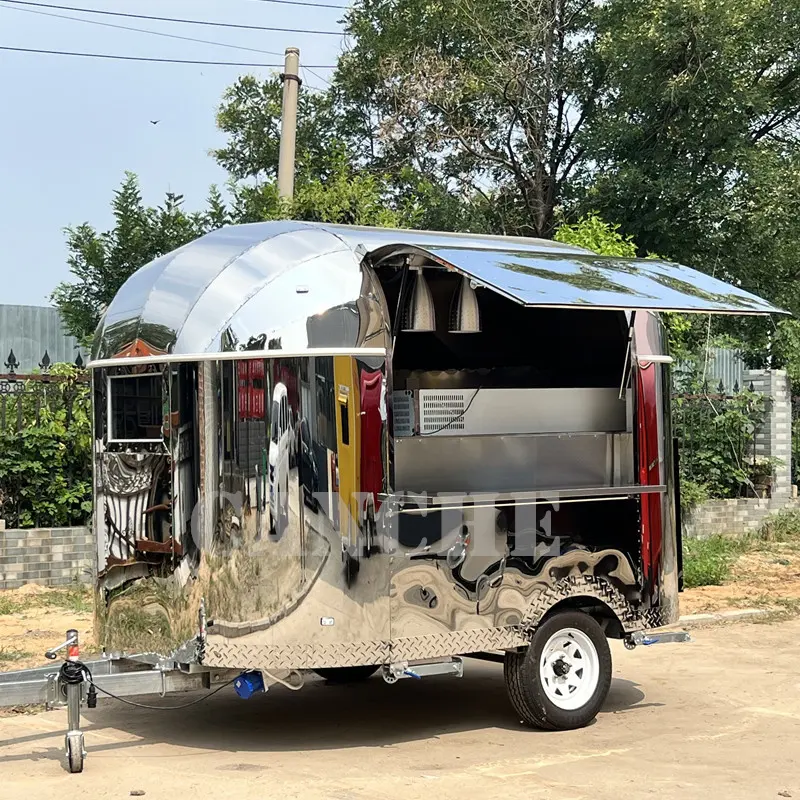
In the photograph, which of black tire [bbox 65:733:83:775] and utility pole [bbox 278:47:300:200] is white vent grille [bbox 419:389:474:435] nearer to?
black tire [bbox 65:733:83:775]

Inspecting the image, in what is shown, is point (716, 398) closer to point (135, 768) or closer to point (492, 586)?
point (492, 586)

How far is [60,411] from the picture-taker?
42.0ft

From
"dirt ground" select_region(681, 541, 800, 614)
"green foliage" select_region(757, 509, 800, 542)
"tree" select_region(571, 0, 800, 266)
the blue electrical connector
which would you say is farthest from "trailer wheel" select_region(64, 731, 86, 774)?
"tree" select_region(571, 0, 800, 266)

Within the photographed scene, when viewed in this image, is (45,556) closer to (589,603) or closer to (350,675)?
(350,675)

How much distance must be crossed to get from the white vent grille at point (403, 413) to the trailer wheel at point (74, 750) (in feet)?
8.36

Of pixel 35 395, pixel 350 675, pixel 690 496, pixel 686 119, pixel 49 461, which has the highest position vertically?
pixel 686 119

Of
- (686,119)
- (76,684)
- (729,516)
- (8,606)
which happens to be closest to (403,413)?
(76,684)

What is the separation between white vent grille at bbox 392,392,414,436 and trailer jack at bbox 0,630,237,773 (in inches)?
69.7

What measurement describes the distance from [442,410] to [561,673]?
1.85m

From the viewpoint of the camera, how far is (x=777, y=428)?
59.4ft


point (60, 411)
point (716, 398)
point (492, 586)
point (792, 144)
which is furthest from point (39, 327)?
point (792, 144)

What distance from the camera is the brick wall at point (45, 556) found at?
12039 mm

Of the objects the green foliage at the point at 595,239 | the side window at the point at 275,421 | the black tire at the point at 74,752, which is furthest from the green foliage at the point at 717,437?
the black tire at the point at 74,752

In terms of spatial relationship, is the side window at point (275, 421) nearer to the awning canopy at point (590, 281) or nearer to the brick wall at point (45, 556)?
the awning canopy at point (590, 281)
